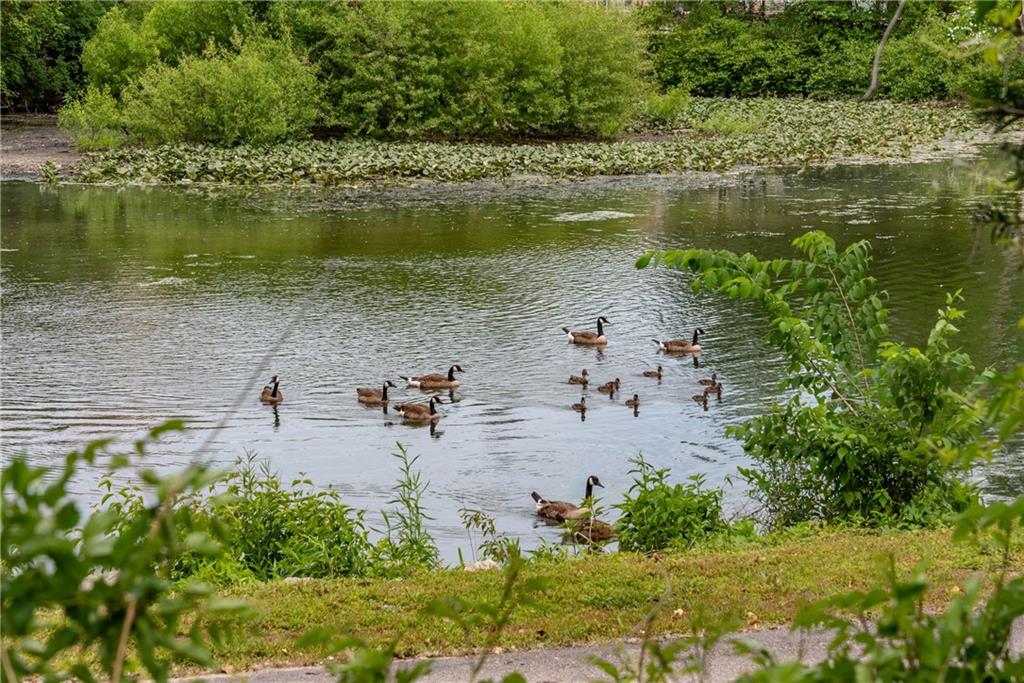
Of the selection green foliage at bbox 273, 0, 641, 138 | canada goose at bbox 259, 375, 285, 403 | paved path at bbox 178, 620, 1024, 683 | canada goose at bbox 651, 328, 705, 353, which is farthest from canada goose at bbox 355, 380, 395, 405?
green foliage at bbox 273, 0, 641, 138

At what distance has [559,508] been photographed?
11672mm

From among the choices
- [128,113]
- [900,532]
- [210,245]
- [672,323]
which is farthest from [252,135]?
[900,532]

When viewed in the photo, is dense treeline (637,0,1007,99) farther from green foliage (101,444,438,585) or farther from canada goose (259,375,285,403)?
green foliage (101,444,438,585)

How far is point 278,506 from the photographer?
9344 mm

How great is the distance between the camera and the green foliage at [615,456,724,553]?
32.0 feet

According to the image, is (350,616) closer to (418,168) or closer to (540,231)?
(540,231)

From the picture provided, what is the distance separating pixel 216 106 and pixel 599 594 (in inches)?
1333

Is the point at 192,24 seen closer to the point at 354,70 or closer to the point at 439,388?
the point at 354,70

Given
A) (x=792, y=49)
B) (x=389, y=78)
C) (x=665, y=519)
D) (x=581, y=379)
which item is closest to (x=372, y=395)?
(x=581, y=379)

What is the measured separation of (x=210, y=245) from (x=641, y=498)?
16.9 meters

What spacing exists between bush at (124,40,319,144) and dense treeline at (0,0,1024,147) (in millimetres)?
45

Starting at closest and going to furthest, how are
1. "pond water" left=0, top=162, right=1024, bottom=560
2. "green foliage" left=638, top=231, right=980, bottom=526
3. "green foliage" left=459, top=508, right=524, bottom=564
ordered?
"green foliage" left=459, top=508, right=524, bottom=564 → "green foliage" left=638, top=231, right=980, bottom=526 → "pond water" left=0, top=162, right=1024, bottom=560

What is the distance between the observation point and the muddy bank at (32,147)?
120 ft

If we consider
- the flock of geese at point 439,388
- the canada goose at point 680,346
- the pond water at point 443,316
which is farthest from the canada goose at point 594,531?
the canada goose at point 680,346
